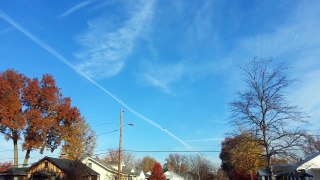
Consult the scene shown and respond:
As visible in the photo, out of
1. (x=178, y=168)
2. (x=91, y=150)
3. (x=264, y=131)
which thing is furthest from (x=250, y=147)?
(x=178, y=168)

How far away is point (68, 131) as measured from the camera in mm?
64875

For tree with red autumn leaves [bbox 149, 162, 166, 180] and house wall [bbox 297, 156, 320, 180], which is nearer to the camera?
house wall [bbox 297, 156, 320, 180]

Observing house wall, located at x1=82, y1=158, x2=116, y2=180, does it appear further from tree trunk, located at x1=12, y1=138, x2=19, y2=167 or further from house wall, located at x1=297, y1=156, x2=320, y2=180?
house wall, located at x1=297, y1=156, x2=320, y2=180

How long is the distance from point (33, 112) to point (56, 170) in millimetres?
10609

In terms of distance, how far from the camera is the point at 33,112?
58.8 meters

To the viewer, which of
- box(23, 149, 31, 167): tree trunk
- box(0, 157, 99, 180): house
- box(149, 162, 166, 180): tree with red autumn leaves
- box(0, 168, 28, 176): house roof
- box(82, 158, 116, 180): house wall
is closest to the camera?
box(0, 157, 99, 180): house

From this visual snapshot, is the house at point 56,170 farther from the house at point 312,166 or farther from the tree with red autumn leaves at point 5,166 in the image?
the house at point 312,166

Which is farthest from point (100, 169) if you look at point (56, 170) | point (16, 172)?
point (56, 170)

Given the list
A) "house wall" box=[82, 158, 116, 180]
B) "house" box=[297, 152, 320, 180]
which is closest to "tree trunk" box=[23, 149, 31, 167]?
"house wall" box=[82, 158, 116, 180]

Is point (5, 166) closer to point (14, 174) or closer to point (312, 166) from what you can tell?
point (14, 174)

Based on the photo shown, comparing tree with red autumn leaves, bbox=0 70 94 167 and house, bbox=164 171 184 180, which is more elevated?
tree with red autumn leaves, bbox=0 70 94 167

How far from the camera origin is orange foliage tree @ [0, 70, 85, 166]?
188 feet

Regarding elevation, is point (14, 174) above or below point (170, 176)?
above

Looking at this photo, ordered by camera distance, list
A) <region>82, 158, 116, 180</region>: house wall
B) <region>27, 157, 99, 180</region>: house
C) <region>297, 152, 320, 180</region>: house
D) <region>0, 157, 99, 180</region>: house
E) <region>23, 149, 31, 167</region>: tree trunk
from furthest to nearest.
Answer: <region>82, 158, 116, 180</region>: house wall
<region>23, 149, 31, 167</region>: tree trunk
<region>0, 157, 99, 180</region>: house
<region>27, 157, 99, 180</region>: house
<region>297, 152, 320, 180</region>: house
